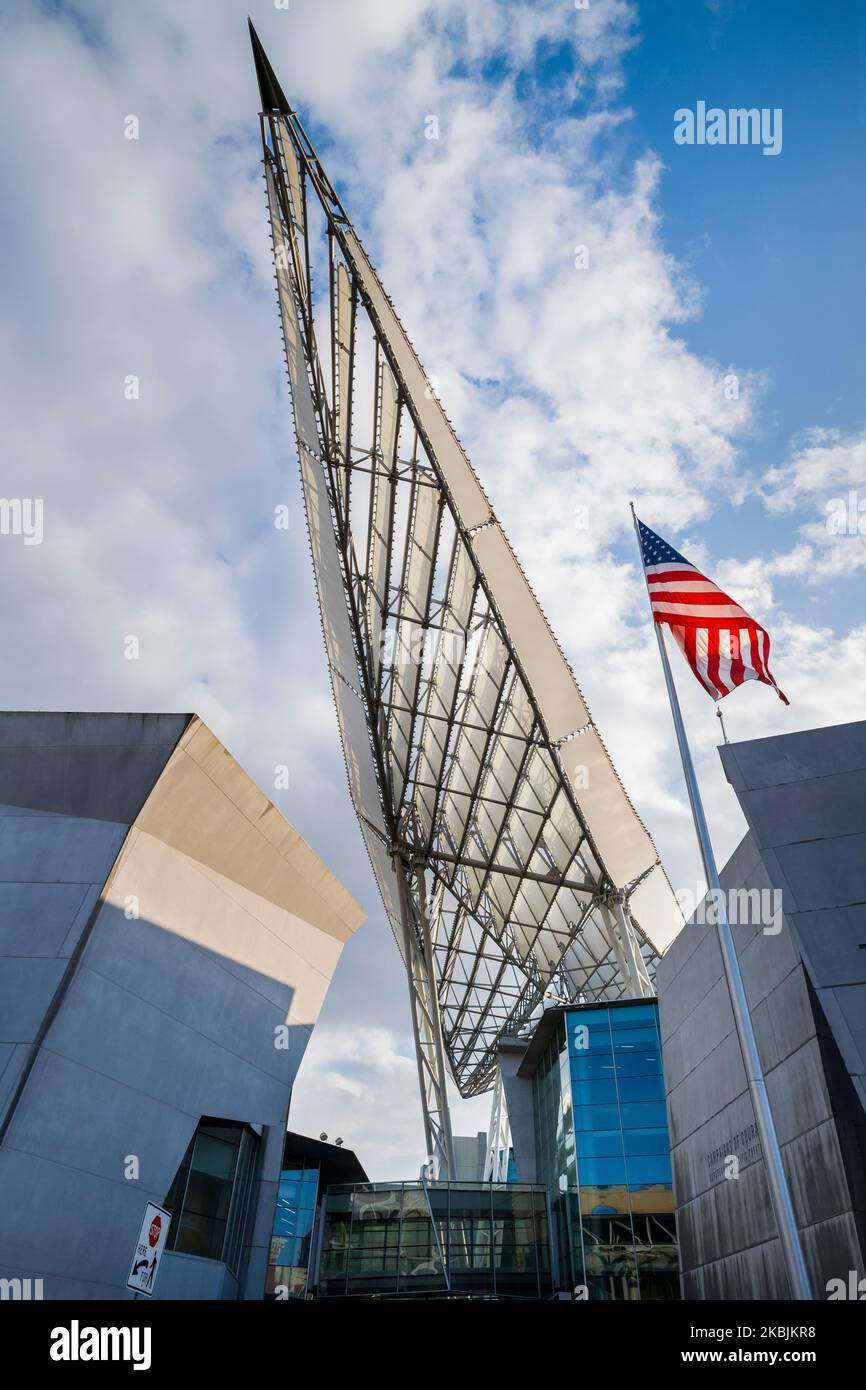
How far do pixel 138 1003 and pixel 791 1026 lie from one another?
10350 millimetres

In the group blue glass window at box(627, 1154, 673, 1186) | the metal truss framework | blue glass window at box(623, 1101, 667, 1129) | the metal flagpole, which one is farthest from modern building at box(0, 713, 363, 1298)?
blue glass window at box(623, 1101, 667, 1129)

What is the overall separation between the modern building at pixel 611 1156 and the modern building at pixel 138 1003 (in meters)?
14.5

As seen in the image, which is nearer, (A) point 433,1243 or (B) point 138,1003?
(B) point 138,1003

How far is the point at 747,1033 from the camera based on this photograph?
923 cm

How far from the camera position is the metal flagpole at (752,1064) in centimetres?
815

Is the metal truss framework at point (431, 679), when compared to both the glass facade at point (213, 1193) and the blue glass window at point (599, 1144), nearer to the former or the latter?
the blue glass window at point (599, 1144)

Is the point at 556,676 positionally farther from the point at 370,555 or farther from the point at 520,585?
the point at 370,555

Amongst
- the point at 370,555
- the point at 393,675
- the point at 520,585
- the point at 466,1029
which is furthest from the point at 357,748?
the point at 466,1029

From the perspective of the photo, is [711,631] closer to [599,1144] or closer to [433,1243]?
[599,1144]

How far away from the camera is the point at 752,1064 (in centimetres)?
907

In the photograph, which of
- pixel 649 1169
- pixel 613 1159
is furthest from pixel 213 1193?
pixel 649 1169

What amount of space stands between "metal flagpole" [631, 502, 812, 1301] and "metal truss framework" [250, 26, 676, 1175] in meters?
13.6

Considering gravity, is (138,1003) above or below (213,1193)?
above
